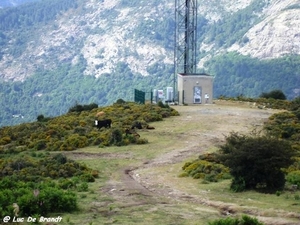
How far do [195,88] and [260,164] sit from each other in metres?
28.6

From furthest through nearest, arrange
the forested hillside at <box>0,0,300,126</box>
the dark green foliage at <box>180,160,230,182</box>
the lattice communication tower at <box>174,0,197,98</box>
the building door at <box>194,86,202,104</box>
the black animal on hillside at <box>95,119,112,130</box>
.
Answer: the forested hillside at <box>0,0,300,126</box> → the lattice communication tower at <box>174,0,197,98</box> → the building door at <box>194,86,202,104</box> → the black animal on hillside at <box>95,119,112,130</box> → the dark green foliage at <box>180,160,230,182</box>

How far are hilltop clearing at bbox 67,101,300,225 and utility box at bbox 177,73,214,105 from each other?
942 cm

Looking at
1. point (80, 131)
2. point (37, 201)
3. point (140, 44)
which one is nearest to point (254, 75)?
point (140, 44)

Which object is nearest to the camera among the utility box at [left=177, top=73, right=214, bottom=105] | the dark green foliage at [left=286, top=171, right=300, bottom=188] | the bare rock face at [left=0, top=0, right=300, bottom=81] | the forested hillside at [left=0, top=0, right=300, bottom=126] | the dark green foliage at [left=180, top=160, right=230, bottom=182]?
the dark green foliage at [left=286, top=171, right=300, bottom=188]

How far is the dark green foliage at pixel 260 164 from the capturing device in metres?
24.0

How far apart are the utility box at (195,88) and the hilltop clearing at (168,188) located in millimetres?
9415

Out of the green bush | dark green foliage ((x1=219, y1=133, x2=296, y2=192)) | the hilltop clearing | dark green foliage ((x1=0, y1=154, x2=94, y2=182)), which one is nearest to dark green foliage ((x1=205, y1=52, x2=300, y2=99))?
the hilltop clearing

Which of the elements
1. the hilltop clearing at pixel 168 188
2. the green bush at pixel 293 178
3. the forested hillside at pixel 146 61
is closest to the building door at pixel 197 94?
the hilltop clearing at pixel 168 188

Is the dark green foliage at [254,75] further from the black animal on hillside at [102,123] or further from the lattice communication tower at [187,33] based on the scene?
the black animal on hillside at [102,123]

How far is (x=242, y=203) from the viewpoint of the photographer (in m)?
21.8

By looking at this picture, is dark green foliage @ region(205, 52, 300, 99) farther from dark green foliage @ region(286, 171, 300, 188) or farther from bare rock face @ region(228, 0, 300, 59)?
dark green foliage @ region(286, 171, 300, 188)

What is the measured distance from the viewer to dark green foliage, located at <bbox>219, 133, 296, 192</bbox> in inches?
946

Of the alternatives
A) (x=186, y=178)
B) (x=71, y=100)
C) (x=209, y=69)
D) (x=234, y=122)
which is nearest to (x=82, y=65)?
(x=71, y=100)

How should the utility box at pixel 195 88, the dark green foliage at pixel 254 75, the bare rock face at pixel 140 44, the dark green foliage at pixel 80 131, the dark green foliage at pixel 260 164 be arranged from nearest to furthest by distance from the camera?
1. the dark green foliage at pixel 260 164
2. the dark green foliage at pixel 80 131
3. the utility box at pixel 195 88
4. the dark green foliage at pixel 254 75
5. the bare rock face at pixel 140 44
